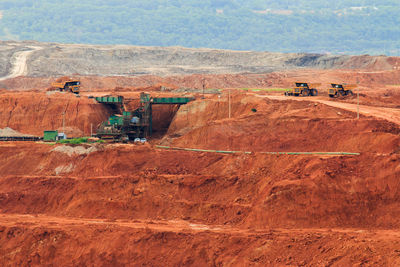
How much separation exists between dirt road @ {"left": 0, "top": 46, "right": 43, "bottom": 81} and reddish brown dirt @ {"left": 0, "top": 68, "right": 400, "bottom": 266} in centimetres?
7407

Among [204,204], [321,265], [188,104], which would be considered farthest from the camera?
[188,104]

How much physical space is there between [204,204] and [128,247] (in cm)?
996

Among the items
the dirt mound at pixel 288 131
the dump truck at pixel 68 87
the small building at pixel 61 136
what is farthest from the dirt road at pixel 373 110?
the dump truck at pixel 68 87

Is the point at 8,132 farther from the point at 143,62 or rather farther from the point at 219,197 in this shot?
the point at 143,62

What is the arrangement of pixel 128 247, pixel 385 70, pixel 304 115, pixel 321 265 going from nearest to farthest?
pixel 321 265
pixel 128 247
pixel 304 115
pixel 385 70

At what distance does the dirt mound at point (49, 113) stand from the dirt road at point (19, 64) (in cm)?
5215

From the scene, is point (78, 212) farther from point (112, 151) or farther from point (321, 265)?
point (321, 265)

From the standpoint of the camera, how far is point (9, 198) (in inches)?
2623

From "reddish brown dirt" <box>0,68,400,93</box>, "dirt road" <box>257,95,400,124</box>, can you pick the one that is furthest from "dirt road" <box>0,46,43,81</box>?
"dirt road" <box>257,95,400,124</box>

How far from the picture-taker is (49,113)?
92375 millimetres

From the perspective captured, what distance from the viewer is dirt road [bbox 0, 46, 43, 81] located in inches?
6004

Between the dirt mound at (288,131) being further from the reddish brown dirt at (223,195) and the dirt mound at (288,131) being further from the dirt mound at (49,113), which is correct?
the dirt mound at (49,113)

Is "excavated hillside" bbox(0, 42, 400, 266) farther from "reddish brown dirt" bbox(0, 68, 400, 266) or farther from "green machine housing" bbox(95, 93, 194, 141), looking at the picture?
"green machine housing" bbox(95, 93, 194, 141)

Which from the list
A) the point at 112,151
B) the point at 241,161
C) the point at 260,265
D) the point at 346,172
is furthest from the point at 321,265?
the point at 112,151
